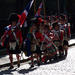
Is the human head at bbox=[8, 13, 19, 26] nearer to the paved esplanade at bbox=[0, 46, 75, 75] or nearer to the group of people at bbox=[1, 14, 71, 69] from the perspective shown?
the group of people at bbox=[1, 14, 71, 69]

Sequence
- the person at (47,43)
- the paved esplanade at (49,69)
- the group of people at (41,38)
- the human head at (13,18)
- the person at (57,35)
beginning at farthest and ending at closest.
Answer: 1. the person at (57,35)
2. the person at (47,43)
3. the group of people at (41,38)
4. the human head at (13,18)
5. the paved esplanade at (49,69)

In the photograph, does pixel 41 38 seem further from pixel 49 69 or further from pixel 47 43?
pixel 49 69

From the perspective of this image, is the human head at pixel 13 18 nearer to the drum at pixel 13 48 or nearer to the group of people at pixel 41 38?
the group of people at pixel 41 38

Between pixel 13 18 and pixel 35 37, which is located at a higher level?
pixel 13 18

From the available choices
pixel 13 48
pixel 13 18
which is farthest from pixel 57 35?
pixel 13 18

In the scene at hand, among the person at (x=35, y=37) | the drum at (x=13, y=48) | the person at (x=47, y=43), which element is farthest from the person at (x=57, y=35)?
the drum at (x=13, y=48)

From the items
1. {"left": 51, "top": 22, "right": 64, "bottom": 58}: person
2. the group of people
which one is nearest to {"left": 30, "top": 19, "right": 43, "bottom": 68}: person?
the group of people

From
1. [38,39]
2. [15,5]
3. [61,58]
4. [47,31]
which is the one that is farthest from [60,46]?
[15,5]

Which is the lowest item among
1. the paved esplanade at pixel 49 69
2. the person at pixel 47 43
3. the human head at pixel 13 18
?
the paved esplanade at pixel 49 69

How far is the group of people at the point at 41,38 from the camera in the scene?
30.9 ft

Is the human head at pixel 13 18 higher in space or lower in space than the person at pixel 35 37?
higher

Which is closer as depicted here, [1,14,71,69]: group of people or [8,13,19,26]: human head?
[8,13,19,26]: human head

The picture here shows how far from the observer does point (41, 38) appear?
9.62 meters

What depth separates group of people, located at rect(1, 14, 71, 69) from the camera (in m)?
9.43
